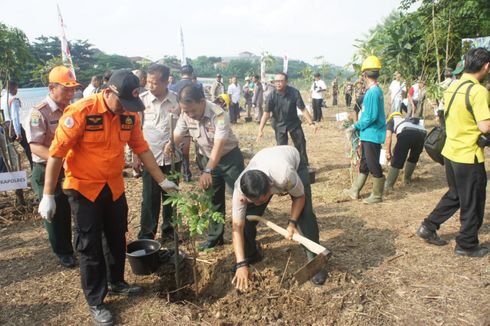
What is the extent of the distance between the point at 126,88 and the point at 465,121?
3052 millimetres

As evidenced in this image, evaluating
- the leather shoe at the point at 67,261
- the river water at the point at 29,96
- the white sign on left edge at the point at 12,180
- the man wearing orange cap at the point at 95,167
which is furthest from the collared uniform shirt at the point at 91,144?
the river water at the point at 29,96

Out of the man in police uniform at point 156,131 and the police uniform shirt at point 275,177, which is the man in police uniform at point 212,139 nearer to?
the man in police uniform at point 156,131

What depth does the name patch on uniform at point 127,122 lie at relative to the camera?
9.53ft

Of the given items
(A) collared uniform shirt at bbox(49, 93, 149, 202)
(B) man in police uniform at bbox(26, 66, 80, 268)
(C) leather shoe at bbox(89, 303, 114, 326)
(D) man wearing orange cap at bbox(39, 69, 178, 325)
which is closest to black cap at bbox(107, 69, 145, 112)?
(D) man wearing orange cap at bbox(39, 69, 178, 325)

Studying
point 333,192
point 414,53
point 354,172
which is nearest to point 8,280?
point 333,192

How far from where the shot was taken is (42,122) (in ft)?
11.4

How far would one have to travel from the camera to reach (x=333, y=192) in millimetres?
6160

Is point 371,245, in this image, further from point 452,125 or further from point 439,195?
point 439,195

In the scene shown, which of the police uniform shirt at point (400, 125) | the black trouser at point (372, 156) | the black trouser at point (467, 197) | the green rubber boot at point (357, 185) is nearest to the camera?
the black trouser at point (467, 197)

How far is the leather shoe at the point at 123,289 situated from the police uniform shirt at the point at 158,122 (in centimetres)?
135

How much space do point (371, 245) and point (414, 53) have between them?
1653 cm

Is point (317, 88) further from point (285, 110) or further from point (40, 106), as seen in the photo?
point (40, 106)

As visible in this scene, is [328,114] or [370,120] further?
[328,114]

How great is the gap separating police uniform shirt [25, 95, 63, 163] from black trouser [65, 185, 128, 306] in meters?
0.98
